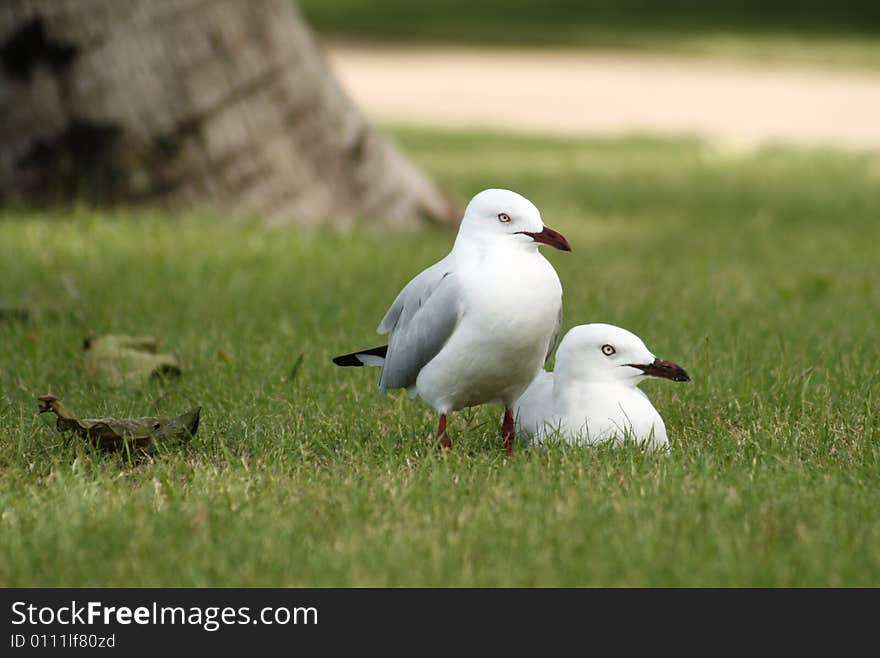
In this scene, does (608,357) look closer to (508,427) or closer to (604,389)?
(604,389)

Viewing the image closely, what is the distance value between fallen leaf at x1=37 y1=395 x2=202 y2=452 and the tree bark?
4.28m

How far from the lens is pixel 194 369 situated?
16.9ft

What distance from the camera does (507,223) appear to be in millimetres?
3754

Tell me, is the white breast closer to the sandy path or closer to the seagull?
the seagull

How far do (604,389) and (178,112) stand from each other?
467 centimetres

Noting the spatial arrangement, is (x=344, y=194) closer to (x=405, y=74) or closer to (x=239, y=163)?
(x=239, y=163)

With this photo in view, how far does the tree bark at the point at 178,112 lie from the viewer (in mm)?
7883

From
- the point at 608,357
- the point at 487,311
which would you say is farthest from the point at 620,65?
the point at 487,311

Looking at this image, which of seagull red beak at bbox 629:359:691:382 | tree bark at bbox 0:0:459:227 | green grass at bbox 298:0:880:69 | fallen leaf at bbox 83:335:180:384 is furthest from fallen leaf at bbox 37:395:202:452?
green grass at bbox 298:0:880:69

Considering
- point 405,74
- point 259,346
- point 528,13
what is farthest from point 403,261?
point 528,13

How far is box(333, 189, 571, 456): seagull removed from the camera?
366 centimetres

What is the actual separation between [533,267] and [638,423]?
0.62m

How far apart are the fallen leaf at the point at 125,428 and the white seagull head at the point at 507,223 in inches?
40.0

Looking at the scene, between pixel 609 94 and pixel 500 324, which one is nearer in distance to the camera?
pixel 500 324
